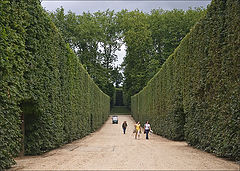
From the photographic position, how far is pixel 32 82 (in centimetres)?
966

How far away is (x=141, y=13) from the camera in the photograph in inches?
2000

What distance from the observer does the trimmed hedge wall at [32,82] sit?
290 inches

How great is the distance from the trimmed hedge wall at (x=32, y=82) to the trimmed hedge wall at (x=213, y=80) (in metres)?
6.32

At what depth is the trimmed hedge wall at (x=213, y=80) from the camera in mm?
8695

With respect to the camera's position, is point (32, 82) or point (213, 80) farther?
point (213, 80)

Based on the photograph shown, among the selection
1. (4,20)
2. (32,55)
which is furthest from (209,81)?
(4,20)

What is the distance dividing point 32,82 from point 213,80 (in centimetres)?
661

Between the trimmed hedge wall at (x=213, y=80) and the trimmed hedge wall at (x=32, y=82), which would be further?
the trimmed hedge wall at (x=213, y=80)

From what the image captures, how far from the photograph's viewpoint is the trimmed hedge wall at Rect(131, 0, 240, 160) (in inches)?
342

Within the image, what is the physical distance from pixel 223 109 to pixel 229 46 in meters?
2.11

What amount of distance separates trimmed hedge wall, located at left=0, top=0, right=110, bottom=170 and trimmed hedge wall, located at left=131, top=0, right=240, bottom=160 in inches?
249

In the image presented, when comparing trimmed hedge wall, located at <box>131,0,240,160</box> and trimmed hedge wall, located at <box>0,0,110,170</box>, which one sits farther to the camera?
trimmed hedge wall, located at <box>131,0,240,160</box>

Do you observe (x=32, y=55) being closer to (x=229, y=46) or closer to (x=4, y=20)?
(x=4, y=20)

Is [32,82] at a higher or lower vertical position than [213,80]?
lower
